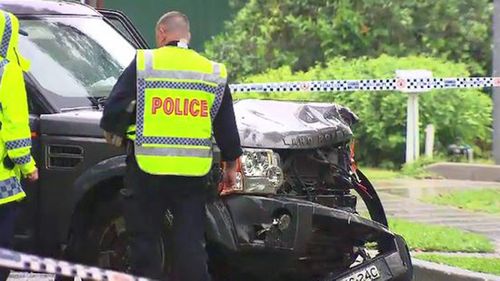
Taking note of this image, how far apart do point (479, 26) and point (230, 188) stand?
1329 cm

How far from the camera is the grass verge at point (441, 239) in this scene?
7.98 meters

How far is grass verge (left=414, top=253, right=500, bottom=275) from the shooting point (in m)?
7.05

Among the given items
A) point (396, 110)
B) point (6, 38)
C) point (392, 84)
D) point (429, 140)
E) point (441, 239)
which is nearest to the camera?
point (6, 38)

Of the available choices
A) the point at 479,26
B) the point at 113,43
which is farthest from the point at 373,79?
the point at 113,43

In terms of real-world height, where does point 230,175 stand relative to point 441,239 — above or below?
above

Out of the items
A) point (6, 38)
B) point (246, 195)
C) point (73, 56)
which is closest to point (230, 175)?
point (246, 195)

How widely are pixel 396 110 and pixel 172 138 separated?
959 centimetres

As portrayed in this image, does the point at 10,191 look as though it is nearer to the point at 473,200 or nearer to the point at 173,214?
the point at 173,214

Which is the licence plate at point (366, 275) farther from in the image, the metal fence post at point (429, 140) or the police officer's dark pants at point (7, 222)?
the metal fence post at point (429, 140)

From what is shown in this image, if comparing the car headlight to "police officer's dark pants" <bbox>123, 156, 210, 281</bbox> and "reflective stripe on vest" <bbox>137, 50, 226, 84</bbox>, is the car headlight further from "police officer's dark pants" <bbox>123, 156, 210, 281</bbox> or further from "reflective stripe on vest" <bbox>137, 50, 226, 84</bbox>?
"reflective stripe on vest" <bbox>137, 50, 226, 84</bbox>

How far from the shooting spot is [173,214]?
5070mm

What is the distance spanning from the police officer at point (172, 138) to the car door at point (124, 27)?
6.87ft

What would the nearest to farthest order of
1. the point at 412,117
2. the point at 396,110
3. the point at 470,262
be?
1. the point at 470,262
2. the point at 412,117
3. the point at 396,110

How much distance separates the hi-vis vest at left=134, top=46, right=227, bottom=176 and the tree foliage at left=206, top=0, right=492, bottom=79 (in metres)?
11.8
